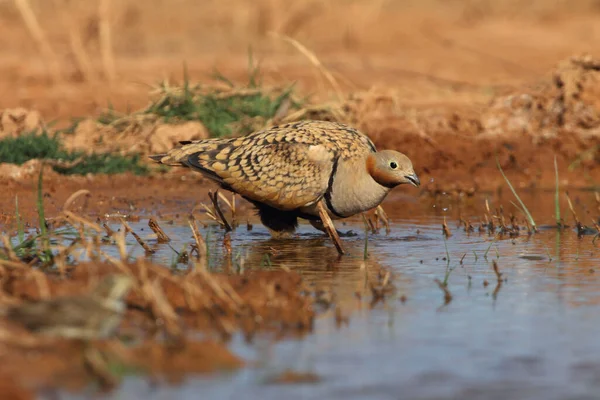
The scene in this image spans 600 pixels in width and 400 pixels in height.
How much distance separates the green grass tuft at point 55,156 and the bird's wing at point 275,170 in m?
2.64

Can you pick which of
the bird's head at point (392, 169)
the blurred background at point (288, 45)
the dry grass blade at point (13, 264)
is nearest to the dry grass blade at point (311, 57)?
the blurred background at point (288, 45)

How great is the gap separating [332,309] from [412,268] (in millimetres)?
1256

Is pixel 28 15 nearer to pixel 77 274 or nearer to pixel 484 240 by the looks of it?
pixel 484 240

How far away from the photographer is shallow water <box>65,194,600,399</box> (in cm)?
402

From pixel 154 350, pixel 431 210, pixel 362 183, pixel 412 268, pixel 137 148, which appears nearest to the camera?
pixel 154 350

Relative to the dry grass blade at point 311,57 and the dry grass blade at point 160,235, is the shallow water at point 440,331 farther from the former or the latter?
the dry grass blade at point 311,57

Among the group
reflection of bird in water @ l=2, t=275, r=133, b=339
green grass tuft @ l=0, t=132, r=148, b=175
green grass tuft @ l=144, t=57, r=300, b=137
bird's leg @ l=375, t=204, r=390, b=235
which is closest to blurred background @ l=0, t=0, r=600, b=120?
green grass tuft @ l=144, t=57, r=300, b=137

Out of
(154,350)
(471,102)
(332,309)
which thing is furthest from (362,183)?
(471,102)

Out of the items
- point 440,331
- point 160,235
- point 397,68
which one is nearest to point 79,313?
point 440,331

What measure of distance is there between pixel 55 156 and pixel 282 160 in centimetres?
337

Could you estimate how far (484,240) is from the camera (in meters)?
7.40

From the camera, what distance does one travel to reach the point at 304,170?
7.04 meters

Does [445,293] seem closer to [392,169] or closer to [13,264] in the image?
[392,169]

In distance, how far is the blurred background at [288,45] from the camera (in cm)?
1457
